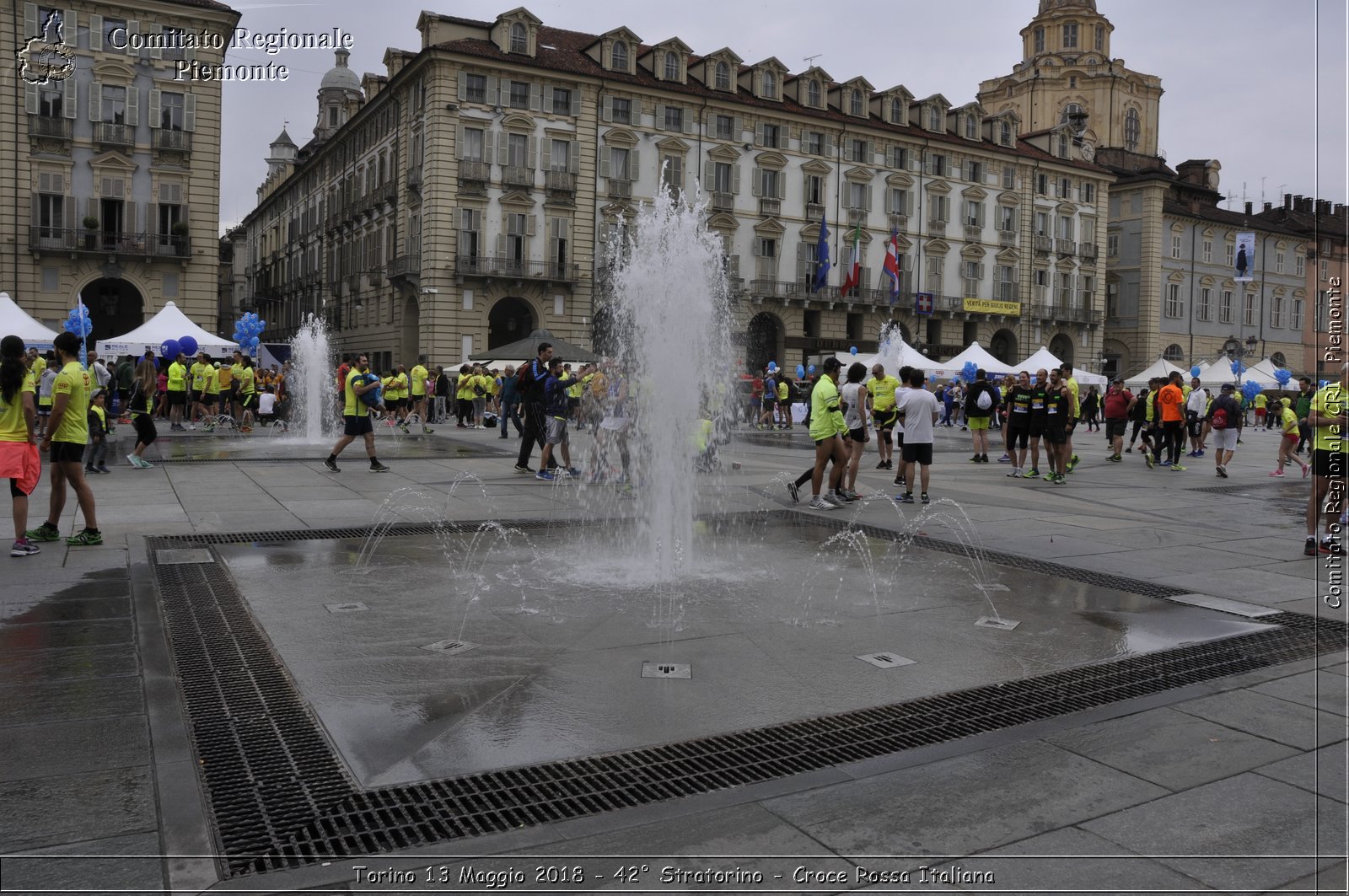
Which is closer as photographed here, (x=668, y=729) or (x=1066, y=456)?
(x=668, y=729)

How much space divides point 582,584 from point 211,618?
2352mm

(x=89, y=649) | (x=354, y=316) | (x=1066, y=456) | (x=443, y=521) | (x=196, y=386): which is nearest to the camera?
(x=89, y=649)

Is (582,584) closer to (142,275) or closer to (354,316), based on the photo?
(142,275)

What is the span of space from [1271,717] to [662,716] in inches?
106

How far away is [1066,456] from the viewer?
15.8 meters

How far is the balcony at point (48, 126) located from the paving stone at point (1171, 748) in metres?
41.8

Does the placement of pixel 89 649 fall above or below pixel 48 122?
below

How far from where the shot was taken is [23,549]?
7852mm

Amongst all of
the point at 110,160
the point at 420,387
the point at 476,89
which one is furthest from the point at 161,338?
the point at 476,89

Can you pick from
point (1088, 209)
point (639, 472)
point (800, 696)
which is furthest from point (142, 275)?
point (1088, 209)

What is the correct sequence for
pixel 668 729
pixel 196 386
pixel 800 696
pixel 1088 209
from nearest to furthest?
pixel 668 729 → pixel 800 696 → pixel 196 386 → pixel 1088 209

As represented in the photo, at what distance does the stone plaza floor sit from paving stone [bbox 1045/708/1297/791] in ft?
0.06

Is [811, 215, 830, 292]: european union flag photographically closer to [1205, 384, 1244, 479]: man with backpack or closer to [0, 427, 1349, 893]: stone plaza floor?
[1205, 384, 1244, 479]: man with backpack

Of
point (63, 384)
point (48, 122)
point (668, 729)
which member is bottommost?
point (668, 729)
